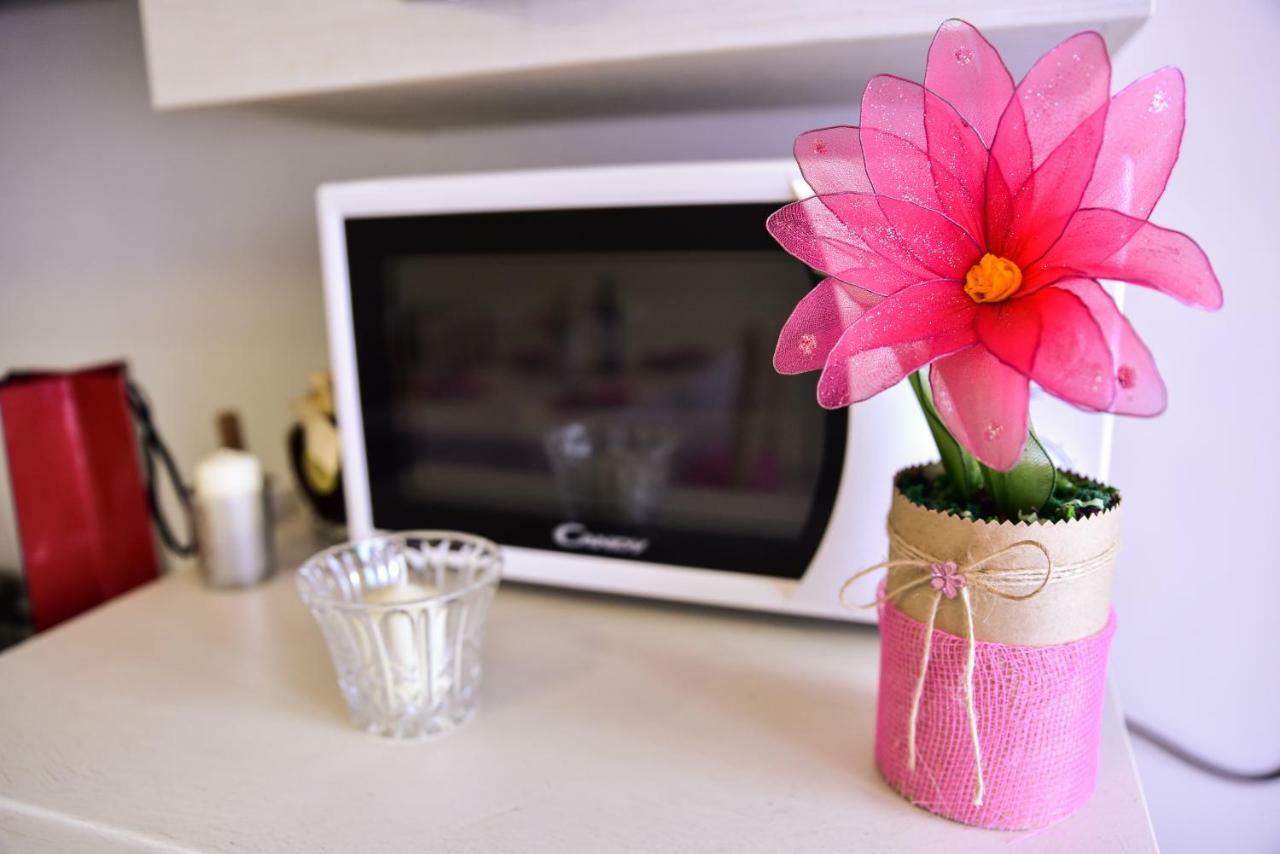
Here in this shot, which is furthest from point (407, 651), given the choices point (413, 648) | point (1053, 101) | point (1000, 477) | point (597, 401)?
point (1053, 101)

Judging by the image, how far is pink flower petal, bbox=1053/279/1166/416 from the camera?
0.37 metres

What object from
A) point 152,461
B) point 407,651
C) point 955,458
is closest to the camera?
point 955,458

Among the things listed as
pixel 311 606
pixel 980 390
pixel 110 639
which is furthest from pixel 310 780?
pixel 980 390

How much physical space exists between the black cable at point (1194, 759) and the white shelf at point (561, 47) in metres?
0.59

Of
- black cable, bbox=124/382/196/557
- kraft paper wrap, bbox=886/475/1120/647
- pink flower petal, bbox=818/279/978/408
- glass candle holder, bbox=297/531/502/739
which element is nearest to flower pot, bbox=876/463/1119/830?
kraft paper wrap, bbox=886/475/1120/647

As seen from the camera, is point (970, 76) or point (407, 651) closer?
point (970, 76)

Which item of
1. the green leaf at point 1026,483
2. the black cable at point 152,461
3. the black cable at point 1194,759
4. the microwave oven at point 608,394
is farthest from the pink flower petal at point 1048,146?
the black cable at point 152,461

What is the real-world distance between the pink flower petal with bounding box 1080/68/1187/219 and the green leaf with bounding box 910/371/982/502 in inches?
5.0

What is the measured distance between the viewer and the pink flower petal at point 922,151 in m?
0.42

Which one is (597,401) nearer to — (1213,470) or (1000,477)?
(1000,477)

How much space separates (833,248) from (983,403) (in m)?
0.11

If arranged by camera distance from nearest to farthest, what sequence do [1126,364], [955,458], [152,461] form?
[1126,364], [955,458], [152,461]

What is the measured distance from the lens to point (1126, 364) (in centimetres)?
38

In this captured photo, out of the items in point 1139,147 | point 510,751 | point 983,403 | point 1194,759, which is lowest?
point 1194,759
